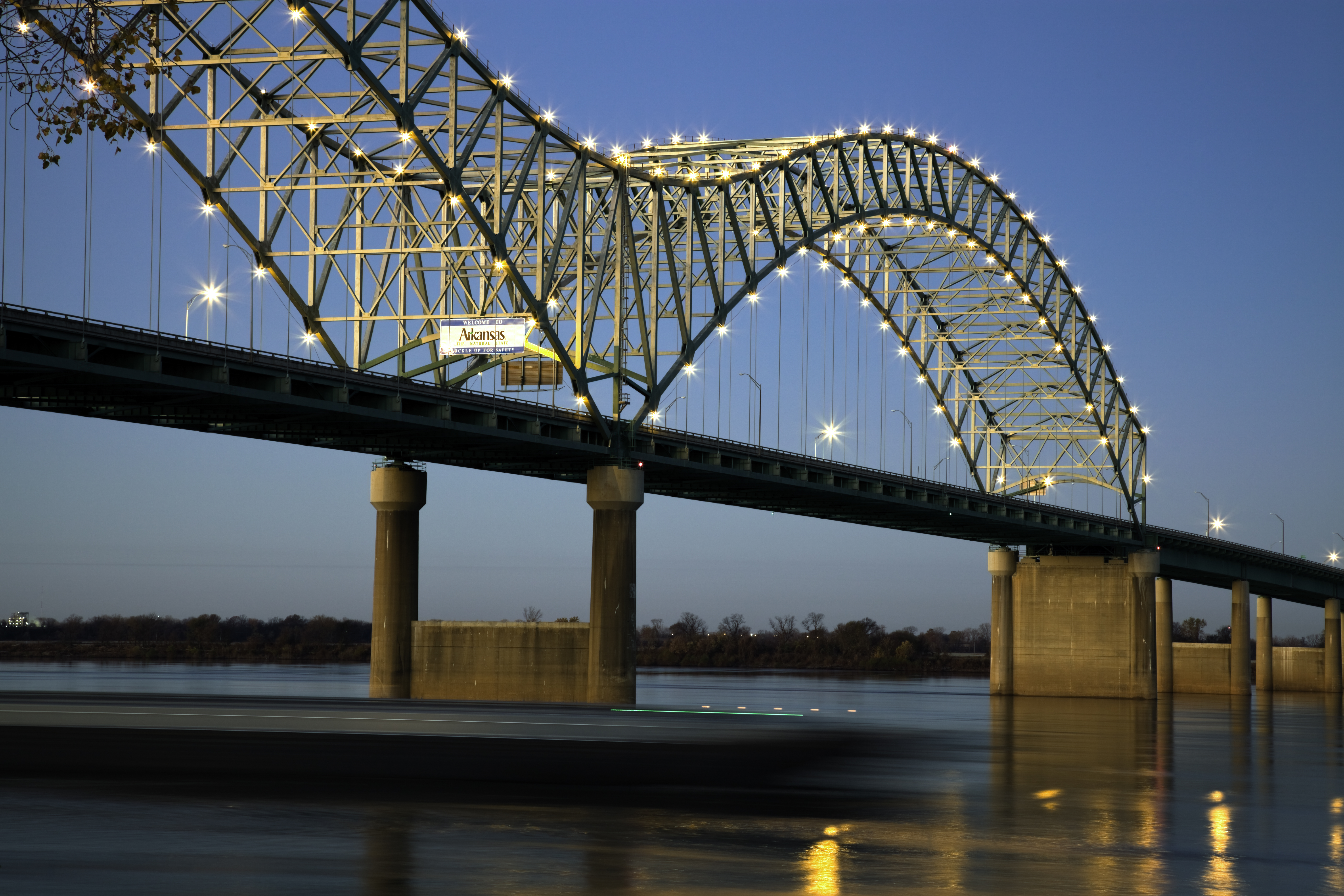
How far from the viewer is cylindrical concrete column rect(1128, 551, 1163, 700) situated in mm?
117500

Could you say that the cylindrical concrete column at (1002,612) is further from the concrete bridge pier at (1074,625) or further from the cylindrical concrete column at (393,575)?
the cylindrical concrete column at (393,575)

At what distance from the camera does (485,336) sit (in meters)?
68.2

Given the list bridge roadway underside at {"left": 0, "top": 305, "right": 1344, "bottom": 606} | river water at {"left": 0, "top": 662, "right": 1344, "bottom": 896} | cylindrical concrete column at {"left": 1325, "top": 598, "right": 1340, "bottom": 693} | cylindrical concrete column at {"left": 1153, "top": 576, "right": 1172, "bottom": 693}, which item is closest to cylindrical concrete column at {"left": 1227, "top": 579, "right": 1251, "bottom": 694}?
cylindrical concrete column at {"left": 1153, "top": 576, "right": 1172, "bottom": 693}

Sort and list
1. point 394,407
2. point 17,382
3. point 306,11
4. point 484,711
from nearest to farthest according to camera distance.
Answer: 1. point 484,711
2. point 17,382
3. point 306,11
4. point 394,407

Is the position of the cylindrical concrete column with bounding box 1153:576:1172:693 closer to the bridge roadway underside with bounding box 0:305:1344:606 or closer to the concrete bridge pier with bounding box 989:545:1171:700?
the concrete bridge pier with bounding box 989:545:1171:700

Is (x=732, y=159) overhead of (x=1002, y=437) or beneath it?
overhead

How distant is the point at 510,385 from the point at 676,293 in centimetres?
996

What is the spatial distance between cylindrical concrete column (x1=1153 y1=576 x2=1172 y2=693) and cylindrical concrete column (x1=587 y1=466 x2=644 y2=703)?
67.1 m

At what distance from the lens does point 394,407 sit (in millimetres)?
61688

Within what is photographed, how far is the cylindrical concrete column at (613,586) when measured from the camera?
68625 mm

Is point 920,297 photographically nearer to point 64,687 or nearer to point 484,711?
point 64,687

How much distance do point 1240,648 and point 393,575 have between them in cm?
9071

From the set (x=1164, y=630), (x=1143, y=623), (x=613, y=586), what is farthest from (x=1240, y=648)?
(x=613, y=586)

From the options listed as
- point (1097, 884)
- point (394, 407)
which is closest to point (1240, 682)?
point (394, 407)
